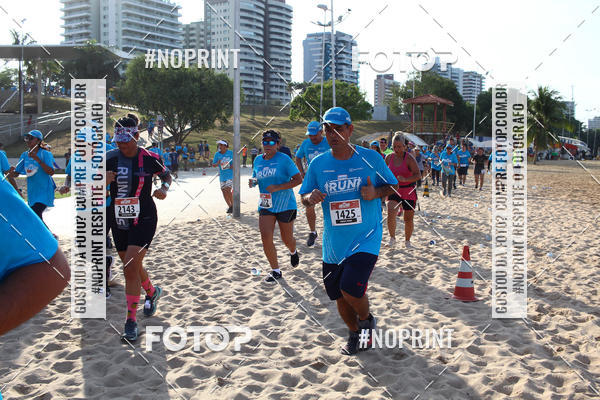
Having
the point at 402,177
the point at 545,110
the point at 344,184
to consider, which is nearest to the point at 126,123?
the point at 344,184

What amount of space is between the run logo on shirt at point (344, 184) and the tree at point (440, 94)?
268 ft

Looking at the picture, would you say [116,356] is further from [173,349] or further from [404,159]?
[404,159]

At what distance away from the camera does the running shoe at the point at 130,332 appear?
4.31 meters

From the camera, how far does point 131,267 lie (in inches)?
174

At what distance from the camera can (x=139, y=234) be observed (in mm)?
4500

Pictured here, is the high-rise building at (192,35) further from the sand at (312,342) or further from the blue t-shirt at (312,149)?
the sand at (312,342)

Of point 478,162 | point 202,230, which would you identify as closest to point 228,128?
point 478,162

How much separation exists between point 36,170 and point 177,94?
30.9 m

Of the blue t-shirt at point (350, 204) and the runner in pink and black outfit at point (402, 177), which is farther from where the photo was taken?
the runner in pink and black outfit at point (402, 177)

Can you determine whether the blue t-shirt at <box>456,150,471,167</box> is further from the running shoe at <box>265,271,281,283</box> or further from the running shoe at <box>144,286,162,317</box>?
the running shoe at <box>144,286,162,317</box>

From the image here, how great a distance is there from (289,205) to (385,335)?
2442 mm

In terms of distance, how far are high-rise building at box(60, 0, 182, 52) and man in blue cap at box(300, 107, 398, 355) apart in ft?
192

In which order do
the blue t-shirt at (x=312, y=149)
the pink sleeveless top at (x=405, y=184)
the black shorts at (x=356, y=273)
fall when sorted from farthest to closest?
the blue t-shirt at (x=312, y=149) < the pink sleeveless top at (x=405, y=184) < the black shorts at (x=356, y=273)

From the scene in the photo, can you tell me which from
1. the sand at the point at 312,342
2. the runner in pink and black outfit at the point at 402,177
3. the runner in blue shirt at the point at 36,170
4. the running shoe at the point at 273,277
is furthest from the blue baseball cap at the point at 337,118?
the runner in blue shirt at the point at 36,170
